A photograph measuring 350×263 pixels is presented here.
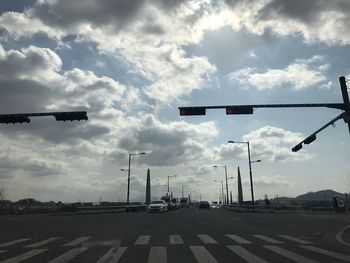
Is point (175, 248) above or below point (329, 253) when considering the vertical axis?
above

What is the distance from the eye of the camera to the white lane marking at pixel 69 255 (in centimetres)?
1253

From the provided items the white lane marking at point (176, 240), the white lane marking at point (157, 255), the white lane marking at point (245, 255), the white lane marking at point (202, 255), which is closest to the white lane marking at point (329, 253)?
the white lane marking at point (245, 255)

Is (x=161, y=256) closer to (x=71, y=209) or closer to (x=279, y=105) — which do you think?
(x=279, y=105)

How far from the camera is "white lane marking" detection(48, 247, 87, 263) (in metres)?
12.5

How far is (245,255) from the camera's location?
13352 millimetres

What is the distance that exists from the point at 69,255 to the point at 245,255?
518 centimetres

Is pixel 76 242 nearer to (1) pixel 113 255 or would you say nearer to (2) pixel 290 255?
(1) pixel 113 255

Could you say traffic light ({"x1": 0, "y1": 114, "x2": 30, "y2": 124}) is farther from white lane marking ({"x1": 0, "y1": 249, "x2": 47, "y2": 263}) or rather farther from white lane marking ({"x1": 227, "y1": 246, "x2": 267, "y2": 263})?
white lane marking ({"x1": 227, "y1": 246, "x2": 267, "y2": 263})

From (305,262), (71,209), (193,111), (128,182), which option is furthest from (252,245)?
(128,182)

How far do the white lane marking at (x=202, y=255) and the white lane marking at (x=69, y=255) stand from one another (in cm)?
354

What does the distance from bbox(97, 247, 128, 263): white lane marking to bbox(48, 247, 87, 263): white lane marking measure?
917 mm

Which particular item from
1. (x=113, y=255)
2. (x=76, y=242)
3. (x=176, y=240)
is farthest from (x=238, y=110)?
(x=113, y=255)

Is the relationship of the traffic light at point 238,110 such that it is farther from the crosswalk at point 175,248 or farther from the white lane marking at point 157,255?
the white lane marking at point 157,255

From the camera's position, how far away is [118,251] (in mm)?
14406
